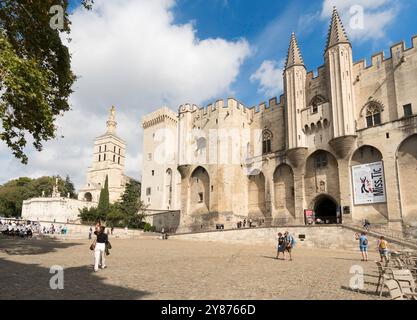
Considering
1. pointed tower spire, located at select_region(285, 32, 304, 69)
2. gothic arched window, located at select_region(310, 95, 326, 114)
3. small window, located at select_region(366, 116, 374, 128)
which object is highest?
pointed tower spire, located at select_region(285, 32, 304, 69)

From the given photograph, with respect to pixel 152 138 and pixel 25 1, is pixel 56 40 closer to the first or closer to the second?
pixel 25 1

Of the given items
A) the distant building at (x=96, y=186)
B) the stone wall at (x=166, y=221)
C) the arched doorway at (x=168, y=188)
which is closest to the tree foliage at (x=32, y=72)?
the stone wall at (x=166, y=221)

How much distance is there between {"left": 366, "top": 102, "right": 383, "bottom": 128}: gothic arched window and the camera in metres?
28.8

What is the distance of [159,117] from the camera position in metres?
64.1

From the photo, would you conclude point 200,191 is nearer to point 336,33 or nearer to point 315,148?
point 315,148

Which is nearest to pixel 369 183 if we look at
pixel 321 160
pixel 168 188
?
pixel 321 160

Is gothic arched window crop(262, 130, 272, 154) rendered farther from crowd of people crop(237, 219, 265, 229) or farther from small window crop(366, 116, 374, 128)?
small window crop(366, 116, 374, 128)

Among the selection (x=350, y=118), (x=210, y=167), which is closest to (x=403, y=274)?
(x=350, y=118)

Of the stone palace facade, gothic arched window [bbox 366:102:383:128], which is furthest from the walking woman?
gothic arched window [bbox 366:102:383:128]

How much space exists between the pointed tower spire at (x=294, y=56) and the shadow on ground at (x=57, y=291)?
102 feet

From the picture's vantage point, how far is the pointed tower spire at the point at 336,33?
1205 inches

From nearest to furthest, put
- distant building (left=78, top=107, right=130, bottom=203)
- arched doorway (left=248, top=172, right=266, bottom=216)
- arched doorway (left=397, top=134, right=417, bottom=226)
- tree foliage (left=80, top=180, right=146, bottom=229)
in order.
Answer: arched doorway (left=397, top=134, right=417, bottom=226) → arched doorway (left=248, top=172, right=266, bottom=216) → tree foliage (left=80, top=180, right=146, bottom=229) → distant building (left=78, top=107, right=130, bottom=203)

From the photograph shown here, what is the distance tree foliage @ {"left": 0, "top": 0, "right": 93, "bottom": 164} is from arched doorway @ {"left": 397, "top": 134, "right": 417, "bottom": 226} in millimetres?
24407

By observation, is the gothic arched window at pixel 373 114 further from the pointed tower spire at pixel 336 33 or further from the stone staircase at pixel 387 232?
the stone staircase at pixel 387 232
